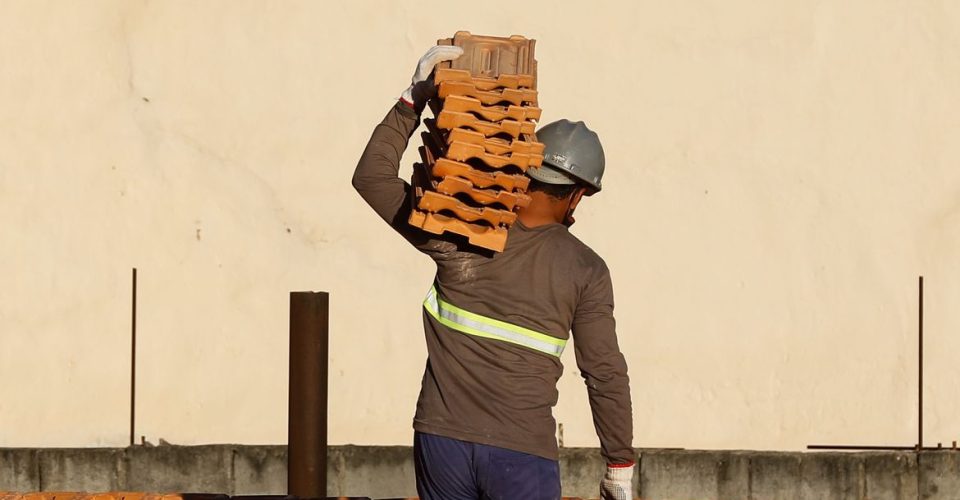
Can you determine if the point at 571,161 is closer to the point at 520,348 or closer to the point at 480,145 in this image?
the point at 480,145

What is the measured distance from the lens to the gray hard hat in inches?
189

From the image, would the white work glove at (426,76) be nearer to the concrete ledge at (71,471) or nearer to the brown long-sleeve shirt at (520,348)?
the brown long-sleeve shirt at (520,348)

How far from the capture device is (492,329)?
4.64 m

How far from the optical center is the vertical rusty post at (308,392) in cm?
767

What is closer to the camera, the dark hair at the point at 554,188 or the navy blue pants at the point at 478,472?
the navy blue pants at the point at 478,472

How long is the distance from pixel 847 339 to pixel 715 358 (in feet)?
3.16

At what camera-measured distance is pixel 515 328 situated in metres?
4.64

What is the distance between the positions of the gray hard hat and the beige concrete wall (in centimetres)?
682

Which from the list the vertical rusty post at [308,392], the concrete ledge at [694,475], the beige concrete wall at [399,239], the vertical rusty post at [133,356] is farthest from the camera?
the beige concrete wall at [399,239]

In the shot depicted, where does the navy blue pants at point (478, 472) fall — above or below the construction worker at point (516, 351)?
below

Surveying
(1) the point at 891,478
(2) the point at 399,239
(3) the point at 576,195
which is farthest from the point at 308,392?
(2) the point at 399,239

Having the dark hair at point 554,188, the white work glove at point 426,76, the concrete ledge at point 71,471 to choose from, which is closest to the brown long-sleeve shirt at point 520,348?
the dark hair at point 554,188

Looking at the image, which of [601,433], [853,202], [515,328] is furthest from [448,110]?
[853,202]

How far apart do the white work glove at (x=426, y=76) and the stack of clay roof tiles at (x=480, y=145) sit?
3 cm
